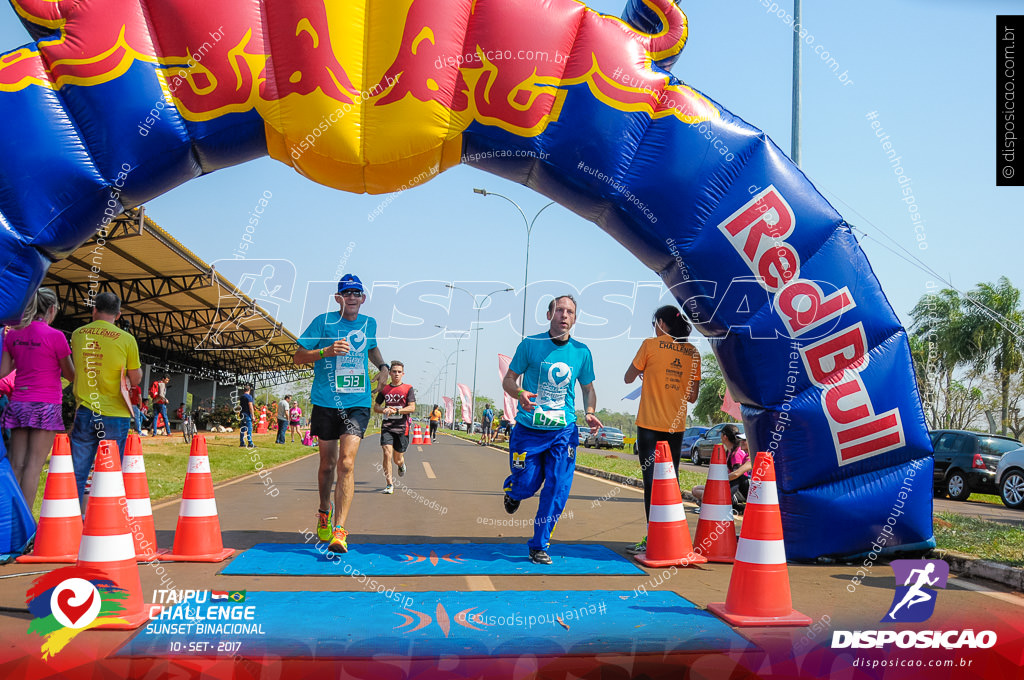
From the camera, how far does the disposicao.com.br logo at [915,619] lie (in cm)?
358

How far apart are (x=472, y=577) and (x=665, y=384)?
8.09ft

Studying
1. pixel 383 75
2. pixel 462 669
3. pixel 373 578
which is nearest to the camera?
pixel 462 669

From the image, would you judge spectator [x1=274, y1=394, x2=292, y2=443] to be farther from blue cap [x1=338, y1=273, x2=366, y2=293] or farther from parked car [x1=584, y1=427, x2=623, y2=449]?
parked car [x1=584, y1=427, x2=623, y2=449]

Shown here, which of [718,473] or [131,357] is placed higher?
[131,357]

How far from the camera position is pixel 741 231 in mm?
5930

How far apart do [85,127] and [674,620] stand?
5411 millimetres

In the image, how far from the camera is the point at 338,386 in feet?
18.5

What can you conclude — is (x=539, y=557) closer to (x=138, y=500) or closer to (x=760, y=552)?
(x=760, y=552)

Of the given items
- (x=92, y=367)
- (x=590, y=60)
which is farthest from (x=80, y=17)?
(x=590, y=60)

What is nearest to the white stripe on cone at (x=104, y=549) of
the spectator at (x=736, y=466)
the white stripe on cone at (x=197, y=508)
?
the white stripe on cone at (x=197, y=508)

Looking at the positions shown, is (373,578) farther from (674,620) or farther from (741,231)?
(741,231)

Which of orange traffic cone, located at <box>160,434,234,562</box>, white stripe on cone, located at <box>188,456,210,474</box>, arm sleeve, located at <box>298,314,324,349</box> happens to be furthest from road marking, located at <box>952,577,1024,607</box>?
white stripe on cone, located at <box>188,456,210,474</box>

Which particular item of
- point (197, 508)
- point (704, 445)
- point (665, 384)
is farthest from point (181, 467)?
point (704, 445)

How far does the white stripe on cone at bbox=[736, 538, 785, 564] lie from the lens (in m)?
4.02
